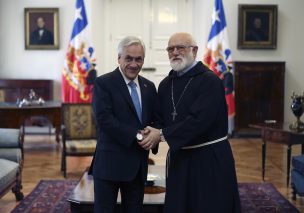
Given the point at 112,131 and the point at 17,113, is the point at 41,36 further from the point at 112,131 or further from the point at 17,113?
the point at 112,131

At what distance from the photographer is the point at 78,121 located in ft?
19.9

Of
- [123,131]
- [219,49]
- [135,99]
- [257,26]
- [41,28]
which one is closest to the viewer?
[123,131]

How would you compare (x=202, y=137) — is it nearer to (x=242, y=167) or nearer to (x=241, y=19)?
(x=242, y=167)

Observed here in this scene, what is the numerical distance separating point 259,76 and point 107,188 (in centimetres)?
617

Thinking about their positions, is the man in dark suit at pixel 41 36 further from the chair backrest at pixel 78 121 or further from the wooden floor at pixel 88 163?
the chair backrest at pixel 78 121

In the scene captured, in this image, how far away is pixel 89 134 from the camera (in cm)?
605

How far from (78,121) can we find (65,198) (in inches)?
59.6

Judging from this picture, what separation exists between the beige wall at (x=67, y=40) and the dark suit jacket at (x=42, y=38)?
17cm

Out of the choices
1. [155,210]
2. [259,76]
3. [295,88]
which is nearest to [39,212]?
[155,210]

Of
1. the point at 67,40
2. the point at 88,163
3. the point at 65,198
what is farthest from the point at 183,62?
the point at 67,40

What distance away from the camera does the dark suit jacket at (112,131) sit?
2.59 metres

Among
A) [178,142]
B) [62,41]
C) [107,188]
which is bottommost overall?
[107,188]

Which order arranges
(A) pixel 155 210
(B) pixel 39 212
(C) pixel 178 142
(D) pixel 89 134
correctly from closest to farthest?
(C) pixel 178 142
(A) pixel 155 210
(B) pixel 39 212
(D) pixel 89 134

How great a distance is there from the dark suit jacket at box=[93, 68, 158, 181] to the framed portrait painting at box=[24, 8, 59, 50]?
617cm
